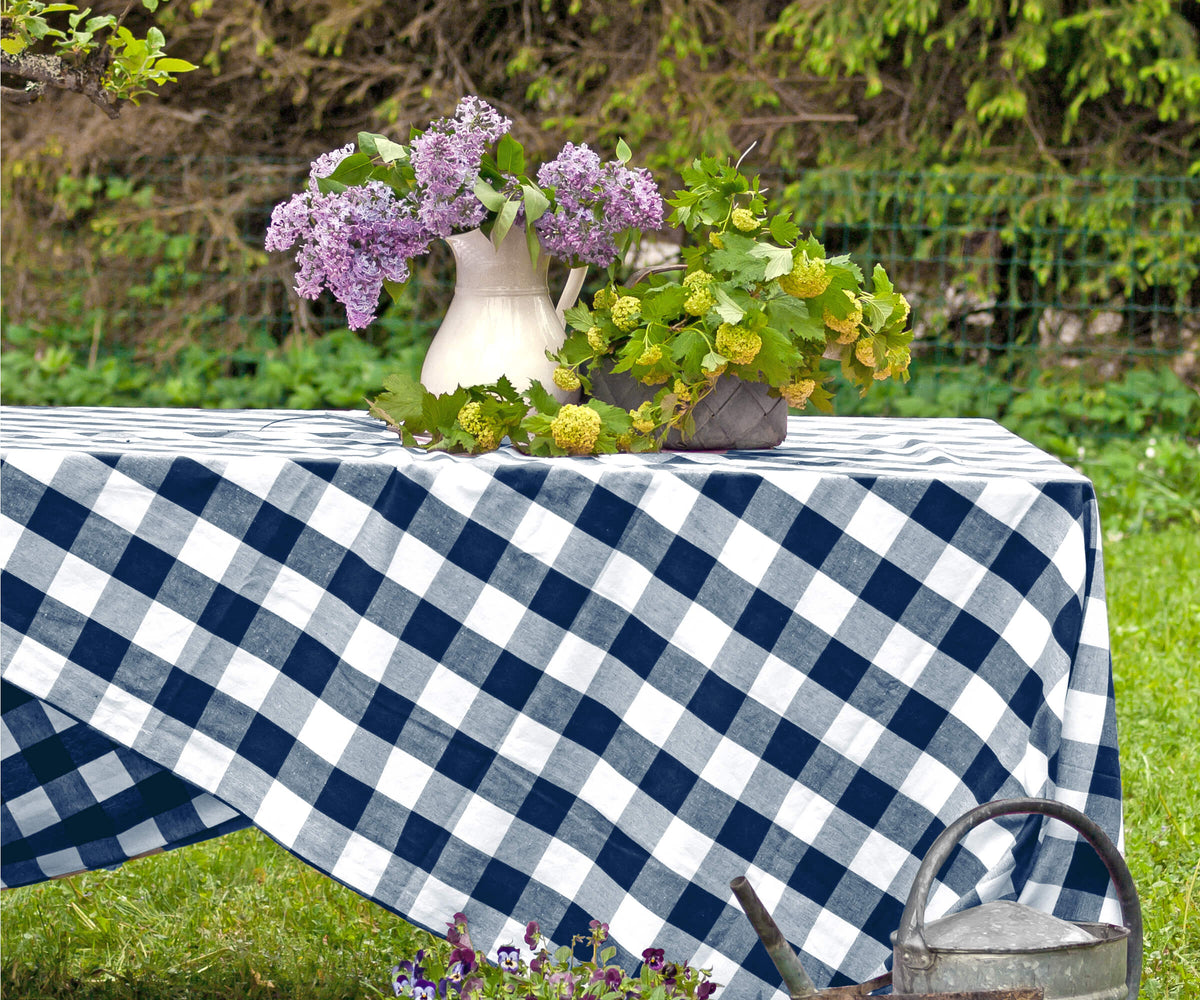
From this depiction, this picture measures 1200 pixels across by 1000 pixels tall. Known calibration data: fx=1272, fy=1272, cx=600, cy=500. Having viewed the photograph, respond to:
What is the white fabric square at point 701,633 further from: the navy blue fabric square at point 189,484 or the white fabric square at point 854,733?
the navy blue fabric square at point 189,484

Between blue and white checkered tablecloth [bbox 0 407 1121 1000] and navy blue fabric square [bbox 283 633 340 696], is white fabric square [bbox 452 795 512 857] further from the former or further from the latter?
navy blue fabric square [bbox 283 633 340 696]

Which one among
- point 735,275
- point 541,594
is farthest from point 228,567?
point 735,275

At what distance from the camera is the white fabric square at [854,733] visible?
1.47 m

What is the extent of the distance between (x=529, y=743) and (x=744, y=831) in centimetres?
27

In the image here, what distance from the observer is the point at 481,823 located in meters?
1.50

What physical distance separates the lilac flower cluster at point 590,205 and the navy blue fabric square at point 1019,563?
2.11ft

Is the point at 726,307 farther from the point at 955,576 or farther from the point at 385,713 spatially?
the point at 385,713

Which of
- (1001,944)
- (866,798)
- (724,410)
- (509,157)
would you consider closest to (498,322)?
(509,157)

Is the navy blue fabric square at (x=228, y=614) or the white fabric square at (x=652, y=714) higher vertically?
the white fabric square at (x=652, y=714)

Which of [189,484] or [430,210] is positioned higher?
[430,210]

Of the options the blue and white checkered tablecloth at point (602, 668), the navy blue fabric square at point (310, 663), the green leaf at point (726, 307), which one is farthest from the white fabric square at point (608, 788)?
the green leaf at point (726, 307)

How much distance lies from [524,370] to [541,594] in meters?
0.36

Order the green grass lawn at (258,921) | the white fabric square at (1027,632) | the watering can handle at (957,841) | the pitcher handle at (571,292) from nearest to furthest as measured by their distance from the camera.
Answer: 1. the watering can handle at (957,841)
2. the white fabric square at (1027,632)
3. the pitcher handle at (571,292)
4. the green grass lawn at (258,921)

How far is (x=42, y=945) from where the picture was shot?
7.06ft
